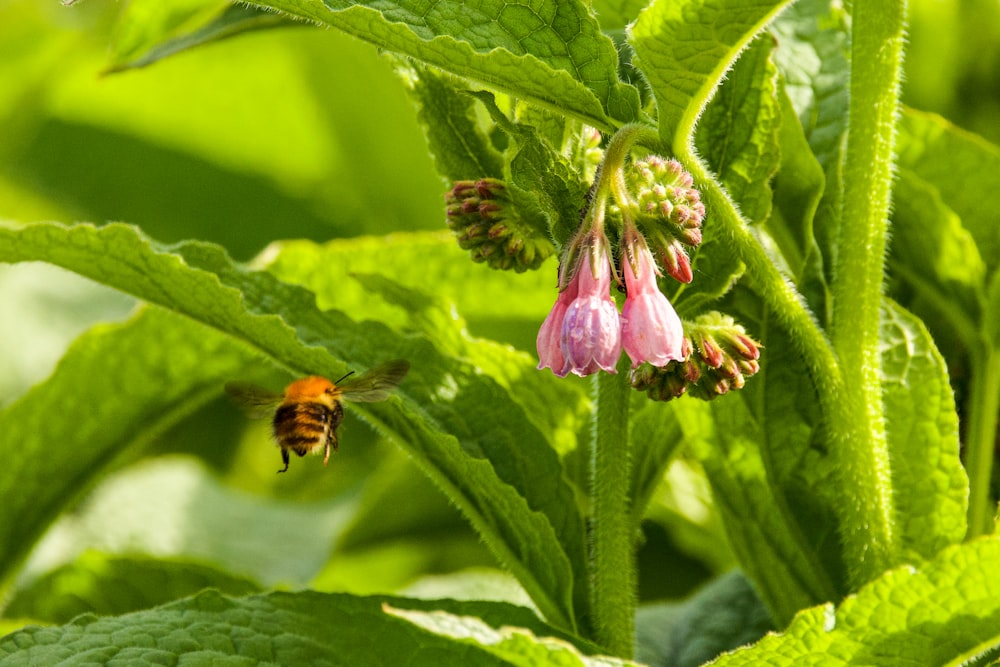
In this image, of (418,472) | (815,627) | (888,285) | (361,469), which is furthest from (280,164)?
(815,627)

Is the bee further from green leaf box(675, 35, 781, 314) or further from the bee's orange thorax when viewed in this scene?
green leaf box(675, 35, 781, 314)

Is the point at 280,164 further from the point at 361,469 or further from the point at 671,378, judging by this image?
the point at 671,378

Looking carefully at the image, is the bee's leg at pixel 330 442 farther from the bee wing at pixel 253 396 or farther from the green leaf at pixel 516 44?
the green leaf at pixel 516 44

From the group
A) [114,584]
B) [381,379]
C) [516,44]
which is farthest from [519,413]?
[114,584]

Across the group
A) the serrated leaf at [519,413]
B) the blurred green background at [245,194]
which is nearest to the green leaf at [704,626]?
the serrated leaf at [519,413]

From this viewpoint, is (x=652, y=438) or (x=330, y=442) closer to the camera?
(x=652, y=438)

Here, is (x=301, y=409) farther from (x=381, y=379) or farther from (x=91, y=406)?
(x=91, y=406)

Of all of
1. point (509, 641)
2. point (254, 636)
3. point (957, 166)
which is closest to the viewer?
point (509, 641)
